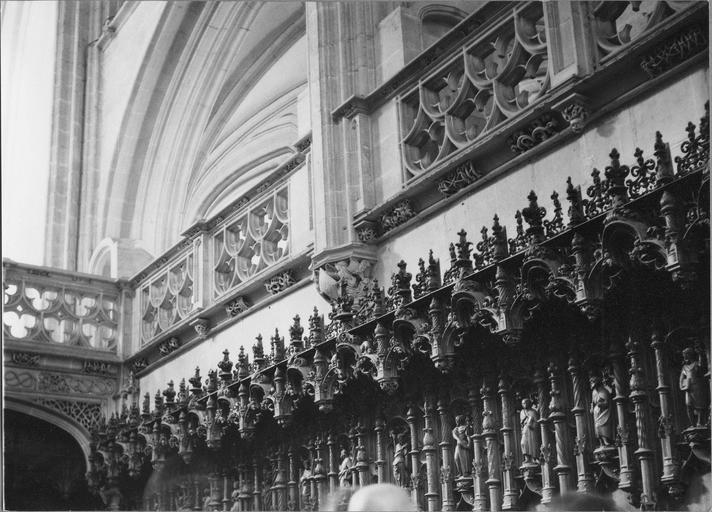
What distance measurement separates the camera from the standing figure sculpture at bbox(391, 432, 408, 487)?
319 inches

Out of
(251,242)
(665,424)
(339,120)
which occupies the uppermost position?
(339,120)

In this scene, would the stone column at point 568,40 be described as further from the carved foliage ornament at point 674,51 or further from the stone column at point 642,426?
the stone column at point 642,426

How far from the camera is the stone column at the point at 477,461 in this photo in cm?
733

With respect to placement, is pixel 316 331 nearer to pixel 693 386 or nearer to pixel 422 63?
pixel 422 63

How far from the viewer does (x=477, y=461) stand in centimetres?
740

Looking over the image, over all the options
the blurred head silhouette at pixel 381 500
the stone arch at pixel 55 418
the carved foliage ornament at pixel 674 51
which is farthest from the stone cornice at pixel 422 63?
the blurred head silhouette at pixel 381 500

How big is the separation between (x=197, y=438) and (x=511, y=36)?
4.63m

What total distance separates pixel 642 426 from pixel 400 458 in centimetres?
238

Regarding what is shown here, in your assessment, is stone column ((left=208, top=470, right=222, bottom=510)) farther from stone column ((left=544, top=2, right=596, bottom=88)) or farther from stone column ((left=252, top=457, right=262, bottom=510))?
stone column ((left=544, top=2, right=596, bottom=88))

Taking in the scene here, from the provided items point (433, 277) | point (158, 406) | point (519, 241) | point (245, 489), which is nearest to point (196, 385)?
point (158, 406)

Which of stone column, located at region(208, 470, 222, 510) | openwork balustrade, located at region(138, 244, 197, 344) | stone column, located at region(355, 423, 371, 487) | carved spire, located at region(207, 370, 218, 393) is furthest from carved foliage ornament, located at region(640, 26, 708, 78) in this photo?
openwork balustrade, located at region(138, 244, 197, 344)

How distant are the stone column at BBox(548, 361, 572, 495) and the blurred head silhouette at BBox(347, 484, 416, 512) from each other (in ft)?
8.64

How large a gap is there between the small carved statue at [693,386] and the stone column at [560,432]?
3.09 ft

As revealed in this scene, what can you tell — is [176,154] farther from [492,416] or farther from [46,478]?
[492,416]
